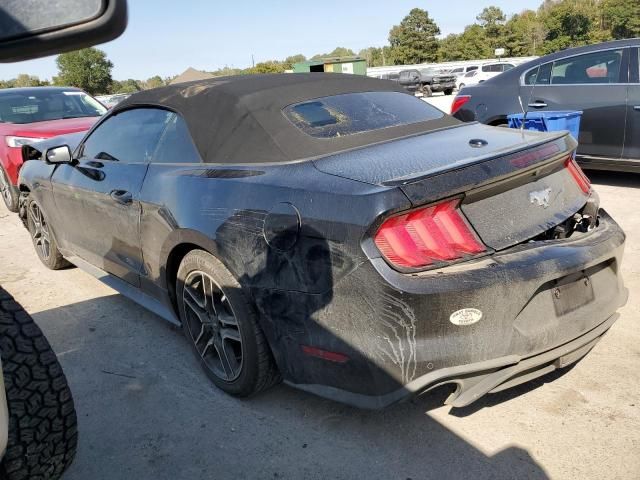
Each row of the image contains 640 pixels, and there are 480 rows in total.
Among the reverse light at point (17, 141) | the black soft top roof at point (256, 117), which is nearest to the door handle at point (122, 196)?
the black soft top roof at point (256, 117)

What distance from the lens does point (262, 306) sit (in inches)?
96.4

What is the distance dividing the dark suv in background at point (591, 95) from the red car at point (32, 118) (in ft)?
16.4

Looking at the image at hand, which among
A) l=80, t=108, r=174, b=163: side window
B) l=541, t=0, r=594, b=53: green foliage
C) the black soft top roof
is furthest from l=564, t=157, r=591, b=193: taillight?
l=541, t=0, r=594, b=53: green foliage

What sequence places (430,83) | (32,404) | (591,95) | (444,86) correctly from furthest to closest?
(430,83) < (444,86) < (591,95) < (32,404)

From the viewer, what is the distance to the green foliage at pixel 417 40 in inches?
2874

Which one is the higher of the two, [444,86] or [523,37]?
[523,37]

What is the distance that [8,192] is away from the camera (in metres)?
7.48

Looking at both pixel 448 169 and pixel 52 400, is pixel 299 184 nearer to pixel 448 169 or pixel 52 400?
pixel 448 169

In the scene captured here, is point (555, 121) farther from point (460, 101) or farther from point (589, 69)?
point (460, 101)

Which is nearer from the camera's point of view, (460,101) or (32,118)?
(460,101)

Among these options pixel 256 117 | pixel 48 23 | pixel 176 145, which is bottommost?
pixel 176 145

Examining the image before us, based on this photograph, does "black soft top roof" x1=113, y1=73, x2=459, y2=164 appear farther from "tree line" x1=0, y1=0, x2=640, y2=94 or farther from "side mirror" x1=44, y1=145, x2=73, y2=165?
"tree line" x1=0, y1=0, x2=640, y2=94

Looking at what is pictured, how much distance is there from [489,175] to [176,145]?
1.76m

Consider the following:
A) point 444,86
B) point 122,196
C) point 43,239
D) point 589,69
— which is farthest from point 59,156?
point 444,86
